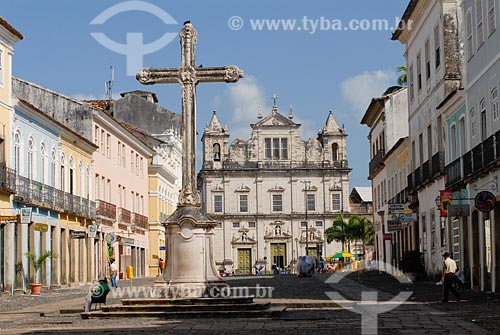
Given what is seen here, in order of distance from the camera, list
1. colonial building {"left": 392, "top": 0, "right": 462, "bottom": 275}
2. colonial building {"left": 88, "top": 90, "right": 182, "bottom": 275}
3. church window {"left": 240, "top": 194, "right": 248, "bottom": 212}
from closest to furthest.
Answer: colonial building {"left": 392, "top": 0, "right": 462, "bottom": 275}
colonial building {"left": 88, "top": 90, "right": 182, "bottom": 275}
church window {"left": 240, "top": 194, "right": 248, "bottom": 212}

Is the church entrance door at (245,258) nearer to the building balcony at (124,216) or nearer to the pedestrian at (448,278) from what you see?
the building balcony at (124,216)

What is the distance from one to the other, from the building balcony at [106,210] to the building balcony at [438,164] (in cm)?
1871

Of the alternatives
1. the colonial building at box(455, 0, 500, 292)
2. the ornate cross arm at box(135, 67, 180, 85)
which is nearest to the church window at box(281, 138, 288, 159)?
the colonial building at box(455, 0, 500, 292)

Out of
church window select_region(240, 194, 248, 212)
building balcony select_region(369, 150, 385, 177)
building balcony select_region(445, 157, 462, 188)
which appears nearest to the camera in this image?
building balcony select_region(445, 157, 462, 188)

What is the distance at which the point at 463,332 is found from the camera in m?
14.0

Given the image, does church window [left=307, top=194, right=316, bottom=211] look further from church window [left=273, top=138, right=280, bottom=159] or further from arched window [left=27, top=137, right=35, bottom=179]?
arched window [left=27, top=137, right=35, bottom=179]

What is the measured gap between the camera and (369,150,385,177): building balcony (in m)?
54.2

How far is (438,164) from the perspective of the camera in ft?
109

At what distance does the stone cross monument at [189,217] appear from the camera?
18516 millimetres

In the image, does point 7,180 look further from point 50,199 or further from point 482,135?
point 482,135

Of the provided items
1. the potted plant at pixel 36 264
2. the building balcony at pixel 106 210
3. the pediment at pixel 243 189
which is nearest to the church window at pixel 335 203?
the pediment at pixel 243 189

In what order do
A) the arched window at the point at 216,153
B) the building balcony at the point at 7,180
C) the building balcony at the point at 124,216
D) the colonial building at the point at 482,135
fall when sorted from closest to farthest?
the colonial building at the point at 482,135
the building balcony at the point at 7,180
the building balcony at the point at 124,216
the arched window at the point at 216,153

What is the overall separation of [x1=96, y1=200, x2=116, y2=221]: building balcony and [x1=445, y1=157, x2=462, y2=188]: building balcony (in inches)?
829

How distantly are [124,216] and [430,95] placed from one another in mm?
24108
